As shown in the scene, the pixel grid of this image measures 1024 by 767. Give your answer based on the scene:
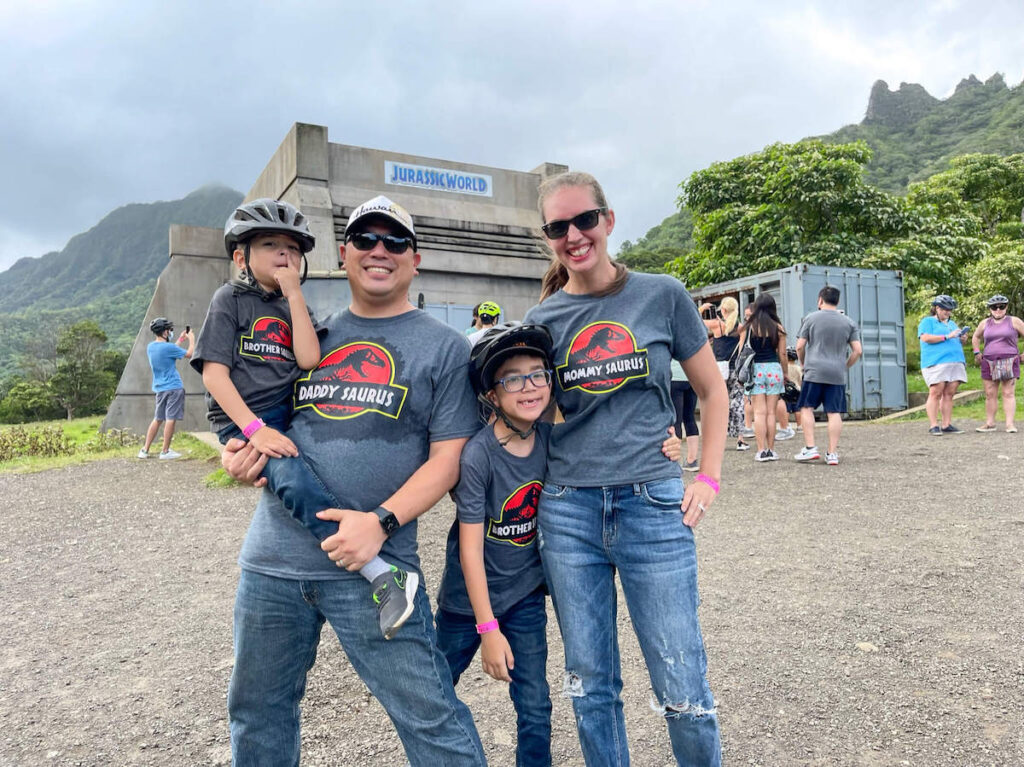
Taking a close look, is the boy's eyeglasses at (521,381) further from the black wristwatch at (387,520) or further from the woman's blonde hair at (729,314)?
the woman's blonde hair at (729,314)

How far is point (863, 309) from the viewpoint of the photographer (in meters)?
13.3

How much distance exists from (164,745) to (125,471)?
841cm

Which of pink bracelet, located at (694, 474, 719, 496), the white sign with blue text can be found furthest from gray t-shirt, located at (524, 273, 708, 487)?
the white sign with blue text

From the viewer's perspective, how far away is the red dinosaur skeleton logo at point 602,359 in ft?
6.95

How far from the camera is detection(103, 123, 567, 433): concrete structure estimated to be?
15.7 meters

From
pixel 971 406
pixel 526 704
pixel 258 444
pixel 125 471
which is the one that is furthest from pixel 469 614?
pixel 971 406

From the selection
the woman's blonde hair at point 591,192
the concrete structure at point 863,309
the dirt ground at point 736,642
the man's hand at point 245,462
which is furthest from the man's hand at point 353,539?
the concrete structure at point 863,309

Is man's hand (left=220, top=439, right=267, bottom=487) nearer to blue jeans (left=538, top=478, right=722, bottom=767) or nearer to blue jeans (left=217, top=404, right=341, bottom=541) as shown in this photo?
blue jeans (left=217, top=404, right=341, bottom=541)

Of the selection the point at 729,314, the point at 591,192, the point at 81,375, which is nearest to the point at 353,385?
the point at 591,192

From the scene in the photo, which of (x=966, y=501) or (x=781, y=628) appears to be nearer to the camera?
(x=781, y=628)

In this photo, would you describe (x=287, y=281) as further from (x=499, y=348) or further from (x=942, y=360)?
(x=942, y=360)

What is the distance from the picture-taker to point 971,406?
45.7 feet

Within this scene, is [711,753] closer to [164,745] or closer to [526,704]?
[526,704]

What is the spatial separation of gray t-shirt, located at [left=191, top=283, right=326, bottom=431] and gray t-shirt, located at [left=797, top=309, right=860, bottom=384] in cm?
712
